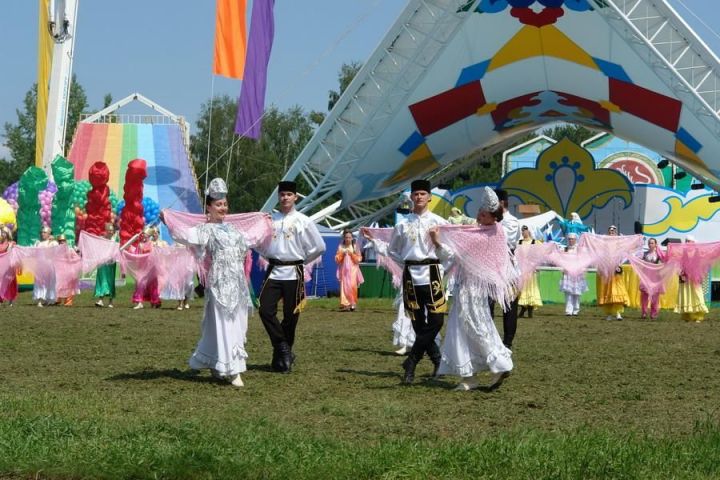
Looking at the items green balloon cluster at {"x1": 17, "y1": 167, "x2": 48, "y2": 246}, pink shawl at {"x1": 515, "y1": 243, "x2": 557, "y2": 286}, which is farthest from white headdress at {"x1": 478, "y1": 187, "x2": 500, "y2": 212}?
green balloon cluster at {"x1": 17, "y1": 167, "x2": 48, "y2": 246}

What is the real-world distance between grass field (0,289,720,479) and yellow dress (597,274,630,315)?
20.1 feet

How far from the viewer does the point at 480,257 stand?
9.37 metres

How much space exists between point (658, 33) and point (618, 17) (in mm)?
900

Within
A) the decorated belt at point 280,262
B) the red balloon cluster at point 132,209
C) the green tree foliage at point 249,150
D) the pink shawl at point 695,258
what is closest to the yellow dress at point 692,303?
the pink shawl at point 695,258

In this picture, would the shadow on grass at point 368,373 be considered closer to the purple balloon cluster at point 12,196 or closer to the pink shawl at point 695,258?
the pink shawl at point 695,258

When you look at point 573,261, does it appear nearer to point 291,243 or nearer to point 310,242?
point 310,242

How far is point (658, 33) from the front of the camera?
24.1 m

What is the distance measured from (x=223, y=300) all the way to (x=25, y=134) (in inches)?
2977

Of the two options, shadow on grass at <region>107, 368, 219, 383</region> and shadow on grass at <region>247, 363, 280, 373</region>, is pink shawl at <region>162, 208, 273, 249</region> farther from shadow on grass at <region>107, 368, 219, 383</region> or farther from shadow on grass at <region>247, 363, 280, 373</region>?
shadow on grass at <region>107, 368, 219, 383</region>

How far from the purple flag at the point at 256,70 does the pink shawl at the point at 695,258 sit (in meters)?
8.72

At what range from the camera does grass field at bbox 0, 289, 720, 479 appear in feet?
18.3

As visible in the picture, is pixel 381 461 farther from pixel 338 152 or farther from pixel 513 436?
pixel 338 152

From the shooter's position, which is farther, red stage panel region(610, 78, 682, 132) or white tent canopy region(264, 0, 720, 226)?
red stage panel region(610, 78, 682, 132)

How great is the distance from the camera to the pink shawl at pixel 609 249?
20.0 meters
